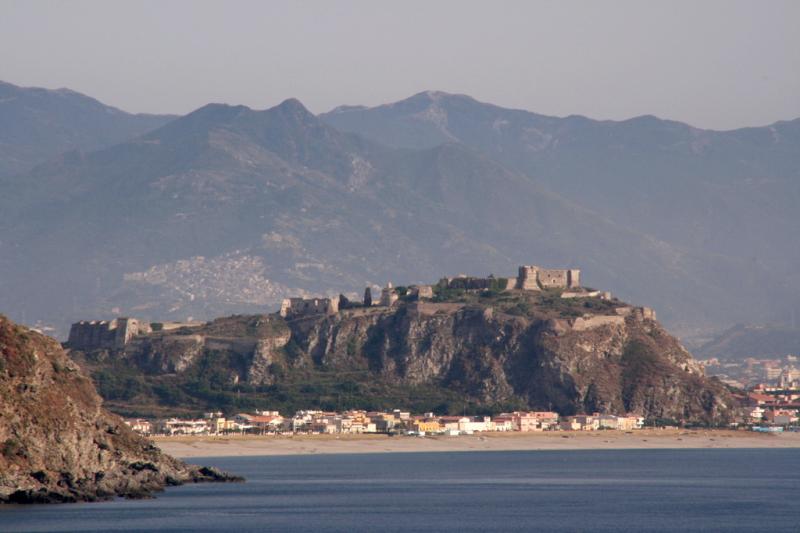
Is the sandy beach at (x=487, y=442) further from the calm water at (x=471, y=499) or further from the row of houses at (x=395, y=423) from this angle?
the calm water at (x=471, y=499)

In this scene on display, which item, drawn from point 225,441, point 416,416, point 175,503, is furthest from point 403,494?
point 416,416

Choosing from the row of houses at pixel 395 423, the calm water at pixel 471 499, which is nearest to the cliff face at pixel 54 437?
the calm water at pixel 471 499

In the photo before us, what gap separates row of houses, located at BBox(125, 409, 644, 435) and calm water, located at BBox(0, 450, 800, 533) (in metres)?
22.6

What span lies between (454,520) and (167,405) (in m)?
103

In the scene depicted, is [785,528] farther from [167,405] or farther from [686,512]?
[167,405]

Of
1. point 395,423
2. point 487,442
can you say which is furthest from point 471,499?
point 395,423

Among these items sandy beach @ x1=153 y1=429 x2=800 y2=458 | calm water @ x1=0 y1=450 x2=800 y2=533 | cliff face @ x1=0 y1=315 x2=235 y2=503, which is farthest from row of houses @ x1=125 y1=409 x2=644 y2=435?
cliff face @ x1=0 y1=315 x2=235 y2=503

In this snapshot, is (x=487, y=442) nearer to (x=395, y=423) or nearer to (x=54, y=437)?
(x=395, y=423)

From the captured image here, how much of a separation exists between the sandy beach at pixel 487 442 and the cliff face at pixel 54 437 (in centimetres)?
5874

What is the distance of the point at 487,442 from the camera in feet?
595

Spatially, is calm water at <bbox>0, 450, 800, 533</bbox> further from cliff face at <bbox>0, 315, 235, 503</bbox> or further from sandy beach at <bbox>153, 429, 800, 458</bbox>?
sandy beach at <bbox>153, 429, 800, 458</bbox>

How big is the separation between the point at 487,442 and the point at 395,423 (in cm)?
1276

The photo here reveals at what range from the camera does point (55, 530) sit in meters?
86.1

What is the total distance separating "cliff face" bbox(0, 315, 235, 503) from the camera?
9338 cm
